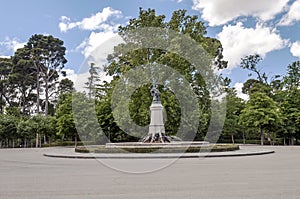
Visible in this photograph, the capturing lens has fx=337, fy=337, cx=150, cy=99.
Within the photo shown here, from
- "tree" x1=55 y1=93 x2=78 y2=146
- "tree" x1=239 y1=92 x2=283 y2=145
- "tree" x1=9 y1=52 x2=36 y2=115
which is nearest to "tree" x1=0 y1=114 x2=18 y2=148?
"tree" x1=55 y1=93 x2=78 y2=146

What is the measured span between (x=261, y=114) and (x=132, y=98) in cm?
1514

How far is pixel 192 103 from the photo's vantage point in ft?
108

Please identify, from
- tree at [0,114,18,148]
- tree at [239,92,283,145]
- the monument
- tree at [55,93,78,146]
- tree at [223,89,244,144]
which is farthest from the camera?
tree at [223,89,244,144]

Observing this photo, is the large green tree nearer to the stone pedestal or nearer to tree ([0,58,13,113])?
tree ([0,58,13,113])

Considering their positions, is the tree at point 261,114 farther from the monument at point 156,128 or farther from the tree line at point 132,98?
the monument at point 156,128

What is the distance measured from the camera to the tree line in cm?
3259

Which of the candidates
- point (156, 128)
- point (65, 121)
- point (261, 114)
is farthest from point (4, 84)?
point (261, 114)

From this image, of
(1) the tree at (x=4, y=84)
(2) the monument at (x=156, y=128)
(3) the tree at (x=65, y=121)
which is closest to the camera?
(2) the monument at (x=156, y=128)

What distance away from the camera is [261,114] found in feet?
124

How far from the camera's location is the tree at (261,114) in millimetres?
37469

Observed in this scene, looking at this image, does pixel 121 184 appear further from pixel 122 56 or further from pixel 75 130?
pixel 75 130

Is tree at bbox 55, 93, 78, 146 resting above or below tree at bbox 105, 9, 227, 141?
below

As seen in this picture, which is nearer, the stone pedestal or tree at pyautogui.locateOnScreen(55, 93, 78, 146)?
the stone pedestal

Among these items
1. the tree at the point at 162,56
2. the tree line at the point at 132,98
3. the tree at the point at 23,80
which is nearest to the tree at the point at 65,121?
the tree line at the point at 132,98
